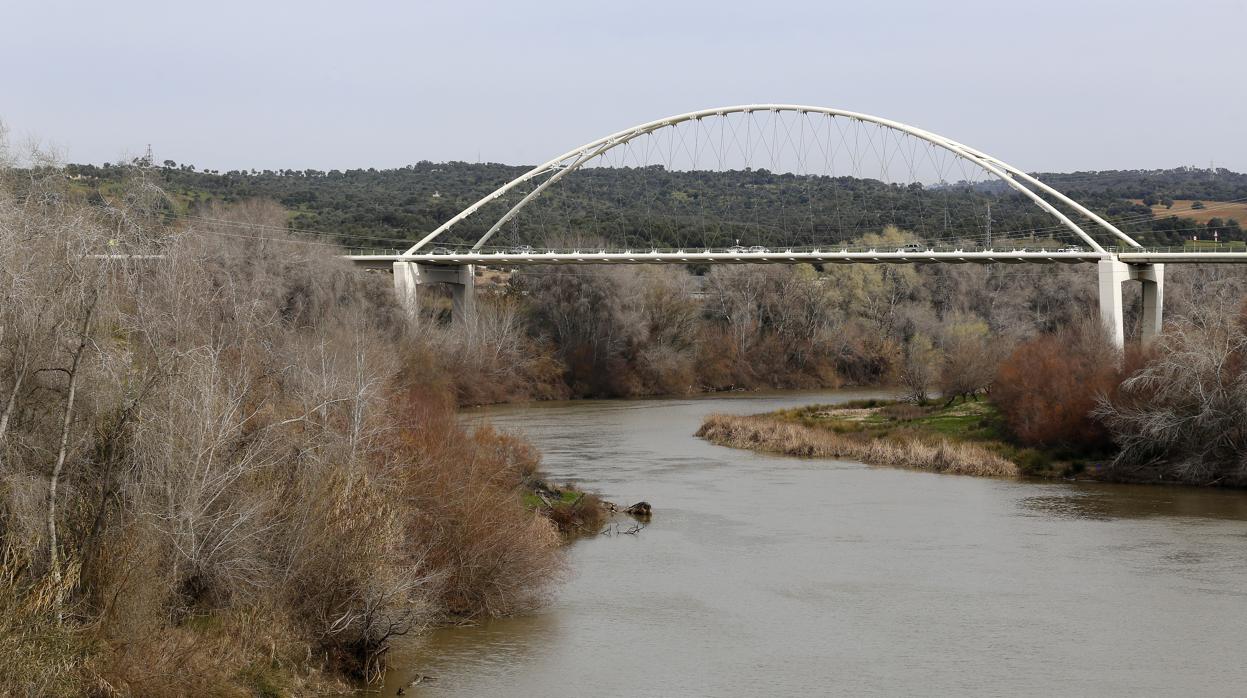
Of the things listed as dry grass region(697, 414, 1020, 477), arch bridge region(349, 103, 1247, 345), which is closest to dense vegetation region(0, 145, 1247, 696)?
dry grass region(697, 414, 1020, 477)

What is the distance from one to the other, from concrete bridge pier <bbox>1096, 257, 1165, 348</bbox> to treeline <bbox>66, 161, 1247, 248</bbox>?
831cm

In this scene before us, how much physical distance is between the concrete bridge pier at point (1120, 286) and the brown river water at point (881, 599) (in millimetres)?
20273

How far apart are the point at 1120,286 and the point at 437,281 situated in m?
28.1

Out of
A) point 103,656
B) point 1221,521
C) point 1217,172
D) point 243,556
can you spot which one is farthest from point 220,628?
point 1217,172

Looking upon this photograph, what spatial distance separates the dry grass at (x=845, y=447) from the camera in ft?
109

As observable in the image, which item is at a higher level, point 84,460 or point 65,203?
point 65,203

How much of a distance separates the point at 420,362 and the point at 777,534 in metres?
21.2

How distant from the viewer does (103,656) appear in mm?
12523

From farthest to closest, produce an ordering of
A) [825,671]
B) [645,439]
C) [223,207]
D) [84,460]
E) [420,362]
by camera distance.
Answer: [223,207] < [420,362] < [645,439] < [825,671] < [84,460]

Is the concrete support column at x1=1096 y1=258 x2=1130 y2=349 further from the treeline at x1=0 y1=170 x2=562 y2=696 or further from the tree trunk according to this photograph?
the tree trunk

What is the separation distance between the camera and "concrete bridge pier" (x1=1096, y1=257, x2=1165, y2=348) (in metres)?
49.4

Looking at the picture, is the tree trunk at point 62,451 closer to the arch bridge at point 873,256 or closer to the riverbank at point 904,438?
the riverbank at point 904,438

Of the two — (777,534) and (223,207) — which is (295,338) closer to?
(777,534)

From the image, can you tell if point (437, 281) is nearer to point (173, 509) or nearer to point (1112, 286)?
point (1112, 286)
